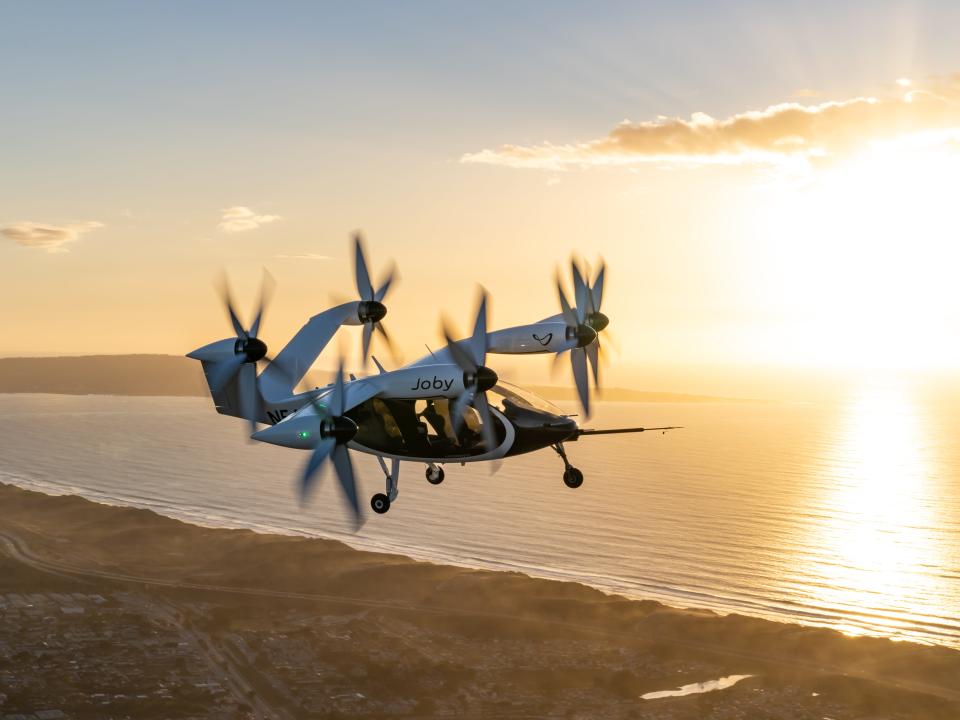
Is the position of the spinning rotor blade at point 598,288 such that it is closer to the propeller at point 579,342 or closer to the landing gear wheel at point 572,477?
the propeller at point 579,342

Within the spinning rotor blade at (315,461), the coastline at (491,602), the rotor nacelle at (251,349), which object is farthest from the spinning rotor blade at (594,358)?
the coastline at (491,602)

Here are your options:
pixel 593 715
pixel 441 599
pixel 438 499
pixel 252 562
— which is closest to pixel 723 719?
pixel 593 715

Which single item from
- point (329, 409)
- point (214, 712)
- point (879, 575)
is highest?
point (329, 409)

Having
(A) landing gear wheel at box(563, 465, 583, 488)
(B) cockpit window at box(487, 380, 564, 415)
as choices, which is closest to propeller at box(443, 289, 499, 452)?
(A) landing gear wheel at box(563, 465, 583, 488)

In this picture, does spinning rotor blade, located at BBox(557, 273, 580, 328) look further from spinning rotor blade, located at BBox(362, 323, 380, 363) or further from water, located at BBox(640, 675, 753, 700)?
water, located at BBox(640, 675, 753, 700)

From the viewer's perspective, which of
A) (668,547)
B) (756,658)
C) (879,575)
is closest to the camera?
(756,658)

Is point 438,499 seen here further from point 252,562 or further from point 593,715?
point 593,715

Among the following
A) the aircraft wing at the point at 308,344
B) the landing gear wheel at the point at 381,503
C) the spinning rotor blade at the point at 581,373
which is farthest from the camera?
the aircraft wing at the point at 308,344
